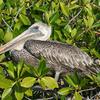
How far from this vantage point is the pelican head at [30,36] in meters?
5.73

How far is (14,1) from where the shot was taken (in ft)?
19.7

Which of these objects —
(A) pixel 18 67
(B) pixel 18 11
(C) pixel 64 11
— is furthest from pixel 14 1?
(A) pixel 18 67

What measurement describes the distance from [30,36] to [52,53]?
473mm

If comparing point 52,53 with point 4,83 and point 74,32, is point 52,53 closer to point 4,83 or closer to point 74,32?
point 74,32

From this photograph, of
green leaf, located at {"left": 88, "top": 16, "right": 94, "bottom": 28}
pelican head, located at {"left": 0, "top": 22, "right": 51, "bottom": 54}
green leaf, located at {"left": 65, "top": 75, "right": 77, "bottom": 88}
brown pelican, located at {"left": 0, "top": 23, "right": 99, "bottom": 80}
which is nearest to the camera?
green leaf, located at {"left": 65, "top": 75, "right": 77, "bottom": 88}

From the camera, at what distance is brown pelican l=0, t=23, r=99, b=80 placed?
588 centimetres

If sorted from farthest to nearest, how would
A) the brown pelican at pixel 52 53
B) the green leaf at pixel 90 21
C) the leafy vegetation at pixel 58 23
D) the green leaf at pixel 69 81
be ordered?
1. the brown pelican at pixel 52 53
2. the green leaf at pixel 90 21
3. the leafy vegetation at pixel 58 23
4. the green leaf at pixel 69 81

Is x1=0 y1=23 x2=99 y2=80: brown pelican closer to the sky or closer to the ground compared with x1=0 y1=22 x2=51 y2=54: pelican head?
closer to the ground

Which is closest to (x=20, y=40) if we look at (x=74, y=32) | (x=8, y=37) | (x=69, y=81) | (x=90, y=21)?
(x=8, y=37)

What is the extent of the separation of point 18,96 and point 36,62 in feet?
4.67

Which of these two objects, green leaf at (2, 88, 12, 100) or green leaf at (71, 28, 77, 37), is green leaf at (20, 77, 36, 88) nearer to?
green leaf at (2, 88, 12, 100)

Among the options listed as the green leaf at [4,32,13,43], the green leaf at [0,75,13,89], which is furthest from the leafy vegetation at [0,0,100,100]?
the green leaf at [0,75,13,89]

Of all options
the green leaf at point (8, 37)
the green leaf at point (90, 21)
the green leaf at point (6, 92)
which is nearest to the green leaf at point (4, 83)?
the green leaf at point (6, 92)

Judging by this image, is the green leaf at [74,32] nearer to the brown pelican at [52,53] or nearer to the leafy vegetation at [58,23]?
the leafy vegetation at [58,23]
